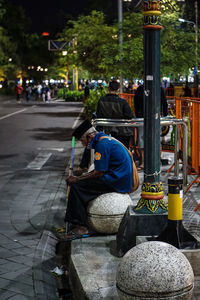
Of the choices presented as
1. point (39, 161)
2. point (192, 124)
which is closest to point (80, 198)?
point (192, 124)

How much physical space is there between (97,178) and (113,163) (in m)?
0.27

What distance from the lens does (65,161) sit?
14.8 metres

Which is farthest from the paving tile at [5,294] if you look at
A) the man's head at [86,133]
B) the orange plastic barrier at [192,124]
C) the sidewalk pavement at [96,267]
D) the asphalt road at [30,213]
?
the orange plastic barrier at [192,124]

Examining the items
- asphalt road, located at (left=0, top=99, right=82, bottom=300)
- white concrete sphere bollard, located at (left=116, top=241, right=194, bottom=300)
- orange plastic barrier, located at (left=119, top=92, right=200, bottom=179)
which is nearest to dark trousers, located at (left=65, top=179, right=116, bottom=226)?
asphalt road, located at (left=0, top=99, right=82, bottom=300)

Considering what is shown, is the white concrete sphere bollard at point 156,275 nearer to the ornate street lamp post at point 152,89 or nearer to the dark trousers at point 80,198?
the ornate street lamp post at point 152,89

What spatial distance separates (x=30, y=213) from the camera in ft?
29.4

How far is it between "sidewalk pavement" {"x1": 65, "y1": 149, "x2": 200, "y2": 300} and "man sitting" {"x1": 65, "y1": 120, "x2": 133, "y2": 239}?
332 mm

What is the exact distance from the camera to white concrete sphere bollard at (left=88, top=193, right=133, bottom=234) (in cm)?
702

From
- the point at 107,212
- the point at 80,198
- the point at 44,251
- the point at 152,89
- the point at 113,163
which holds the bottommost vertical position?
the point at 44,251

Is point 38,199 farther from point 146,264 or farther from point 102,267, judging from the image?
point 146,264

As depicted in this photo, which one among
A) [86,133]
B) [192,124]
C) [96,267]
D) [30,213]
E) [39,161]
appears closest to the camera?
[96,267]

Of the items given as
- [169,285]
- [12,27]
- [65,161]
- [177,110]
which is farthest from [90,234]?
[12,27]

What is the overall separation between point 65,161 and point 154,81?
8.96 meters

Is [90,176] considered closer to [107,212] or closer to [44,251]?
[107,212]
